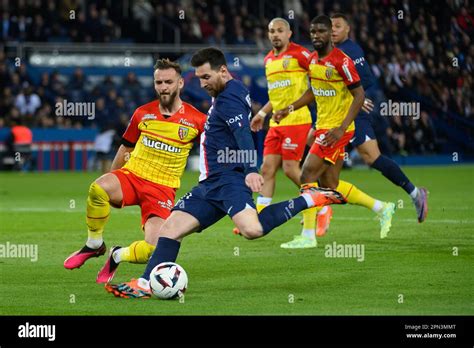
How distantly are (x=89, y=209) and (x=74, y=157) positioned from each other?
1953cm

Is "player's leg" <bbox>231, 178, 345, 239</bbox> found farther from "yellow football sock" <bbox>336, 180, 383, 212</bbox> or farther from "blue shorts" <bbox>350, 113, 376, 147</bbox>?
"blue shorts" <bbox>350, 113, 376, 147</bbox>

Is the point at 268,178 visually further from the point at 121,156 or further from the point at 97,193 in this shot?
the point at 97,193

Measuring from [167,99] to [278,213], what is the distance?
1.71 metres

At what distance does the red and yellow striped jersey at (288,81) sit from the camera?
46.1 feet

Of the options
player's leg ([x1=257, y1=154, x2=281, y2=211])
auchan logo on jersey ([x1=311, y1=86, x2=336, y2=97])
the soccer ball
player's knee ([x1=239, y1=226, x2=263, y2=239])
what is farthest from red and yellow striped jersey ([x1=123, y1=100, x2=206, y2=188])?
player's leg ([x1=257, y1=154, x2=281, y2=211])

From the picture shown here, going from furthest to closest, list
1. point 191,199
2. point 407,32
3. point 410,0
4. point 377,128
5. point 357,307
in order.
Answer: point 377,128, point 407,32, point 410,0, point 191,199, point 357,307

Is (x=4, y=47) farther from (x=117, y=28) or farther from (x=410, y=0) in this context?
(x=410, y=0)

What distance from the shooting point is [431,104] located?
2889 cm

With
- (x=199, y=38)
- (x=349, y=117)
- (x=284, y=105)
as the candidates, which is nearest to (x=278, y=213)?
(x=349, y=117)

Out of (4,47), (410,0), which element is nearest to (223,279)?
(410,0)

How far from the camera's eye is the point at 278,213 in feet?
30.5

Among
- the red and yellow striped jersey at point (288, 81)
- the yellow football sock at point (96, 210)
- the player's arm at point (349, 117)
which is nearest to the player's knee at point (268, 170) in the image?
the red and yellow striped jersey at point (288, 81)

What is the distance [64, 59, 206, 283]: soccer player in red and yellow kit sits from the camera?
10.1m
